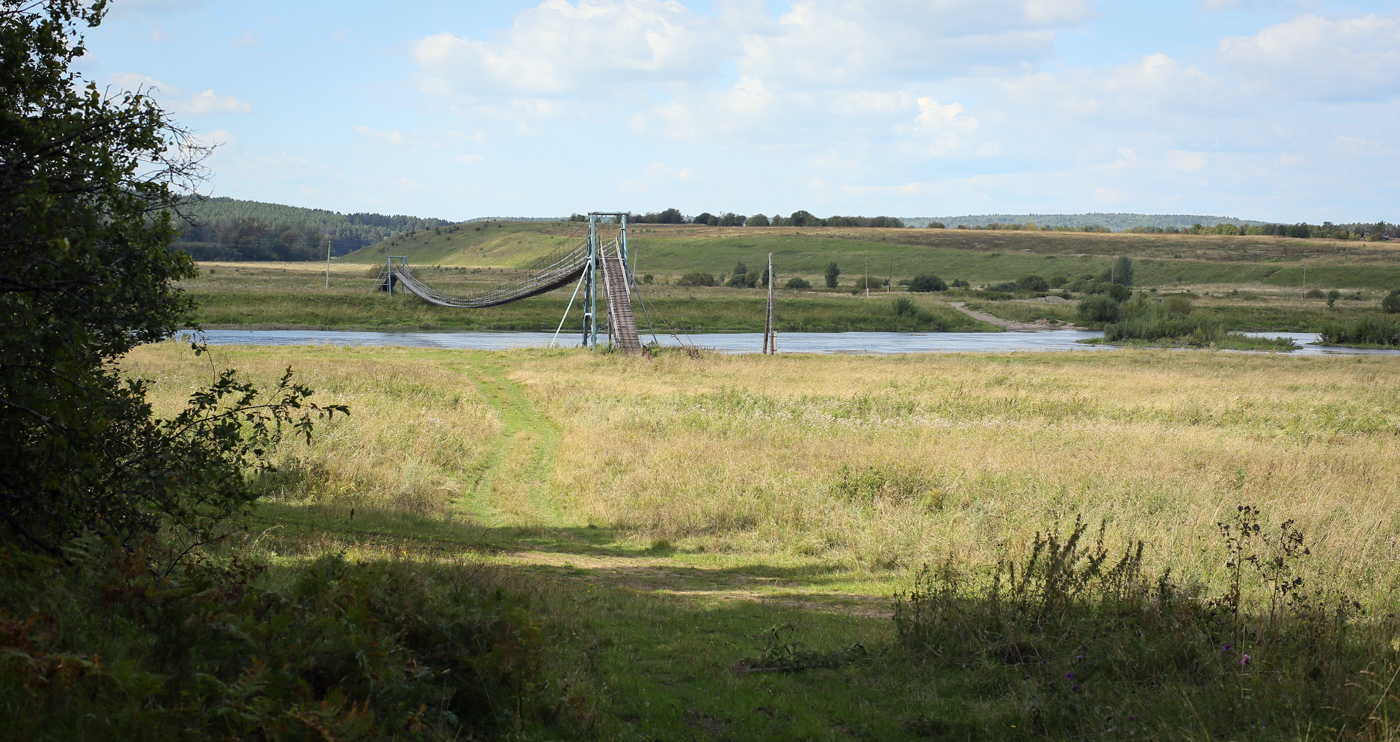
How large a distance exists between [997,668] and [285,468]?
10.7 metres

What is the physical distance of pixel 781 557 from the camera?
11273 mm

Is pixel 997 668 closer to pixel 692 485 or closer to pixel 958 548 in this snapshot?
pixel 958 548

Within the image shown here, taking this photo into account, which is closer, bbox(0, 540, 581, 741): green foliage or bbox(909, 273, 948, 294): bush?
bbox(0, 540, 581, 741): green foliage

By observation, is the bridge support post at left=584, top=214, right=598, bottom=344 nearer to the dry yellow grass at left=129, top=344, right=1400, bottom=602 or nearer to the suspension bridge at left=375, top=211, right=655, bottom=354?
the suspension bridge at left=375, top=211, right=655, bottom=354

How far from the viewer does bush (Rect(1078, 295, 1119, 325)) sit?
76.2 metres

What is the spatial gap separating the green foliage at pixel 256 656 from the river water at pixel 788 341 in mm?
41778

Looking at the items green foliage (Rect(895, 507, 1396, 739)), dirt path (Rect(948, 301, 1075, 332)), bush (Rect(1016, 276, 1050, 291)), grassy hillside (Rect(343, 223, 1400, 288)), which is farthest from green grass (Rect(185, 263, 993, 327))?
green foliage (Rect(895, 507, 1396, 739))

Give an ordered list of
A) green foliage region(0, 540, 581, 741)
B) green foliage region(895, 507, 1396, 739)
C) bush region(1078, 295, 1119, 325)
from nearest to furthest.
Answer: green foliage region(0, 540, 581, 741) < green foliage region(895, 507, 1396, 739) < bush region(1078, 295, 1119, 325)

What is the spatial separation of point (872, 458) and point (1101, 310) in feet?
224

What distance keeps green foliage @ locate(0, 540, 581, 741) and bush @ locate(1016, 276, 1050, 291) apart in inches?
4196

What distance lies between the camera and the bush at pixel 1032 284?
106 metres

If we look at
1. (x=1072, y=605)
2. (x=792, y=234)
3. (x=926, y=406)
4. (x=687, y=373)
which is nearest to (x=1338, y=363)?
(x=926, y=406)

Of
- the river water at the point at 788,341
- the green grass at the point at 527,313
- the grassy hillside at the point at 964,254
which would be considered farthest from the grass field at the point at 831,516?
the grassy hillside at the point at 964,254

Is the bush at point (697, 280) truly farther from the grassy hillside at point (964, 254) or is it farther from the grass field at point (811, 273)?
the grassy hillside at point (964, 254)
